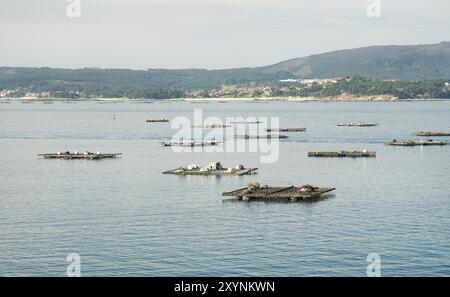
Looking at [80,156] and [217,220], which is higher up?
[80,156]

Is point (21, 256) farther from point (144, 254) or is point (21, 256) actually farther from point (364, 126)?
point (364, 126)

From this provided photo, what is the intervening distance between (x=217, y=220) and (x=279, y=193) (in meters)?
12.2

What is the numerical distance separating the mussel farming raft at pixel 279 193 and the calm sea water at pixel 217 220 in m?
1.67

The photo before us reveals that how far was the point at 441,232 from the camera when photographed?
1842 inches

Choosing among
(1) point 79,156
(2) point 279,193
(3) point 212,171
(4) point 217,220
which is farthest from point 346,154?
(4) point 217,220

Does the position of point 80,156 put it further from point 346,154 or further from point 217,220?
point 217,220

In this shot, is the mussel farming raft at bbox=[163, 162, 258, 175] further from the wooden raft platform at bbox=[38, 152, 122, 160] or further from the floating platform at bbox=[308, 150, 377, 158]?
the floating platform at bbox=[308, 150, 377, 158]

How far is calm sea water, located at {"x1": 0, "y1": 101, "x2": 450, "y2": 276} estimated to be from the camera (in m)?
38.1

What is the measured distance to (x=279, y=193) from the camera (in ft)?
207

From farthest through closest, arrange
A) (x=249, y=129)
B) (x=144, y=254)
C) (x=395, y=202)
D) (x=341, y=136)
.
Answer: (x=249, y=129), (x=341, y=136), (x=395, y=202), (x=144, y=254)

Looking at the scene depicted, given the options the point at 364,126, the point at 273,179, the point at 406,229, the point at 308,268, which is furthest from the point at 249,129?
the point at 308,268

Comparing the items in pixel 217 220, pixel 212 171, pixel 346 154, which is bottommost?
pixel 217 220

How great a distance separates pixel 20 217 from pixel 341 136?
326ft

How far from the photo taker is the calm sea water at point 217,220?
38125mm
